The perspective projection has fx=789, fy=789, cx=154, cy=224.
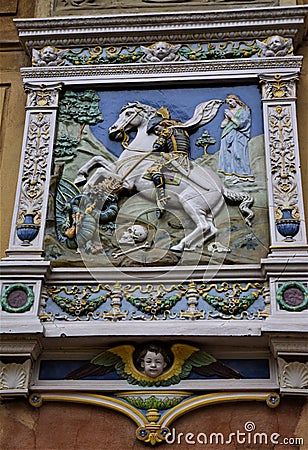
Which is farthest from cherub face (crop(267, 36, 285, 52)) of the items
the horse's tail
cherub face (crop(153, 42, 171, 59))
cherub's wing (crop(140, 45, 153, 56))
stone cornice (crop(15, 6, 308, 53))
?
the horse's tail

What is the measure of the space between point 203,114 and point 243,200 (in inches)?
42.4

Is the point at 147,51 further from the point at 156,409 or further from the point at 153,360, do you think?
the point at 156,409

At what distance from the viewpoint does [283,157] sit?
733 centimetres

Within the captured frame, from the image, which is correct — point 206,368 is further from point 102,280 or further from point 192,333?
point 102,280

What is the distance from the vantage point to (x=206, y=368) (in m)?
6.51

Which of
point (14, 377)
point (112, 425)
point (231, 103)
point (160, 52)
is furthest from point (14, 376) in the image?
point (160, 52)

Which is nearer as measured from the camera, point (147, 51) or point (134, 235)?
point (134, 235)

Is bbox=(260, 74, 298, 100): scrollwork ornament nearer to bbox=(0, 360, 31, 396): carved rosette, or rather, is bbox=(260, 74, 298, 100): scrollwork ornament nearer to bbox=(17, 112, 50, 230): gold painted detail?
bbox=(17, 112, 50, 230): gold painted detail

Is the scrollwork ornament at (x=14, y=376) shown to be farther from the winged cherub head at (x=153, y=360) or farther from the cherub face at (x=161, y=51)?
the cherub face at (x=161, y=51)

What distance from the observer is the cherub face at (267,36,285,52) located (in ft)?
26.0

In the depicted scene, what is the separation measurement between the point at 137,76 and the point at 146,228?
5.75 feet

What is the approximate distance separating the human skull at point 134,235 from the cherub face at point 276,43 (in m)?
2.37

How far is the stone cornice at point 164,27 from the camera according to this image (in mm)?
8047

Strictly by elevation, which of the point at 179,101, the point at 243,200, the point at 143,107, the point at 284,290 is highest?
the point at 179,101
